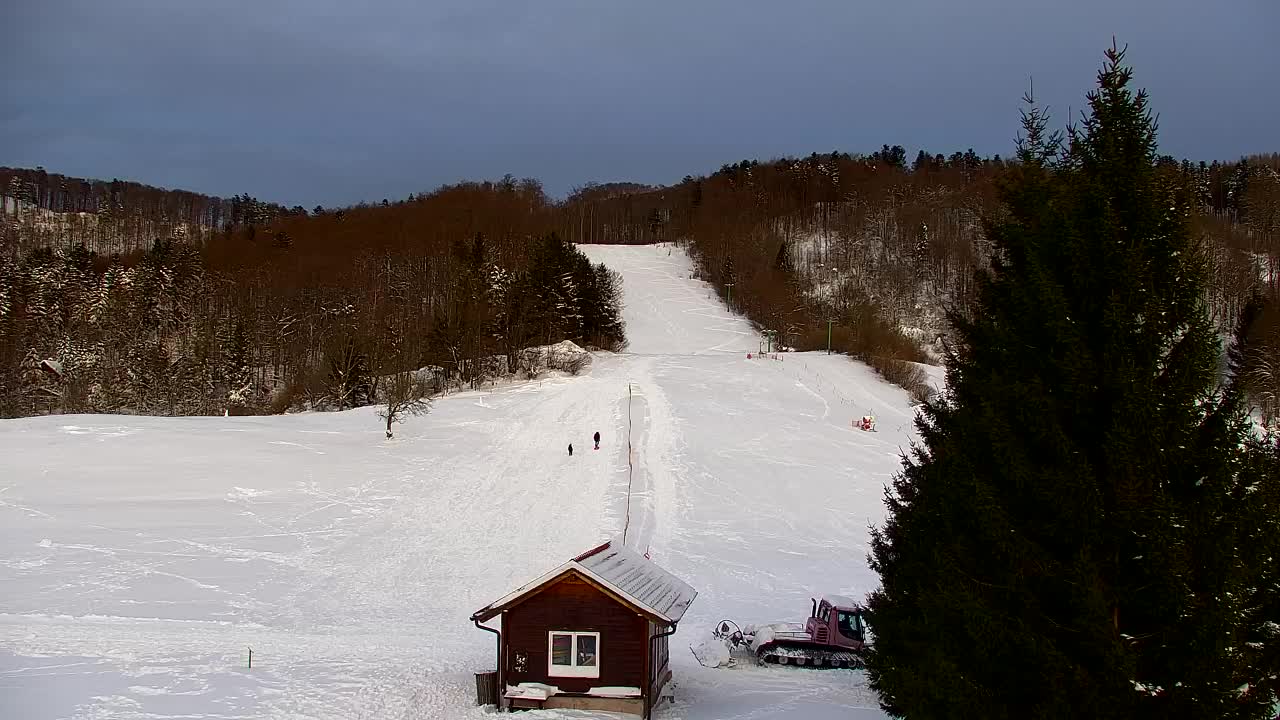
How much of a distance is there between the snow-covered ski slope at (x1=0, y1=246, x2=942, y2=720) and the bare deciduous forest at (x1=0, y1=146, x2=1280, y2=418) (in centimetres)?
992

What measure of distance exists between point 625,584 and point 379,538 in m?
14.2

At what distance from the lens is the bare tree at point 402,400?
42.9 m

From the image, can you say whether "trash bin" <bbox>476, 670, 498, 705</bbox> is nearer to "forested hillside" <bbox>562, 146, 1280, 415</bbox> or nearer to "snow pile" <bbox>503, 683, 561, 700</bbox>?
"snow pile" <bbox>503, 683, 561, 700</bbox>

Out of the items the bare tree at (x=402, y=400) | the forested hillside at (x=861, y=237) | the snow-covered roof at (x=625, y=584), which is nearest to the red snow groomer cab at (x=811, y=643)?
the snow-covered roof at (x=625, y=584)

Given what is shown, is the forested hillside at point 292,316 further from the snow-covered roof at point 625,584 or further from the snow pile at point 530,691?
the snow pile at point 530,691

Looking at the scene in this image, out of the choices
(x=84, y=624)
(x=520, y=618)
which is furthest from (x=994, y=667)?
(x=84, y=624)

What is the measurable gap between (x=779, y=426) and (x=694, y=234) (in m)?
87.9

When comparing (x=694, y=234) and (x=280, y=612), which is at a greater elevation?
(x=694, y=234)

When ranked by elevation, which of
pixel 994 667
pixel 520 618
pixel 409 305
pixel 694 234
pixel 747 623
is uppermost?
pixel 694 234

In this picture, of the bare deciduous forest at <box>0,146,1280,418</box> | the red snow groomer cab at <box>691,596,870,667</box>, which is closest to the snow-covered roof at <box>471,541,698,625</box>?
the red snow groomer cab at <box>691,596,870,667</box>

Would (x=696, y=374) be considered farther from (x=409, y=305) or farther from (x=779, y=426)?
(x=409, y=305)

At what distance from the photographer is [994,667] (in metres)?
7.67

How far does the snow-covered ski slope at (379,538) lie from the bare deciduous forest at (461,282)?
9.92 metres

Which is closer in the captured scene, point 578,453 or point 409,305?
point 578,453
